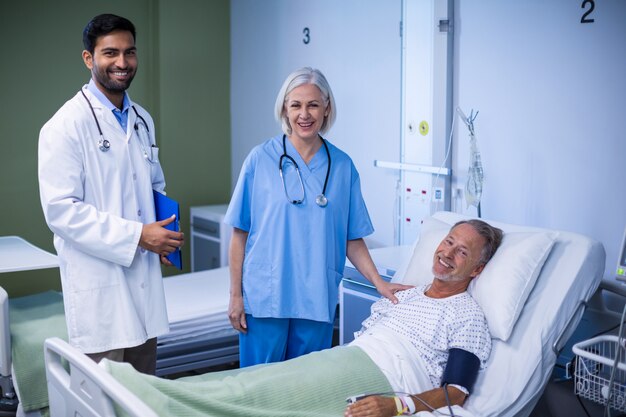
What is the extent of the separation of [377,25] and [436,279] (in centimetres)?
161

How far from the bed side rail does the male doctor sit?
0.22 metres

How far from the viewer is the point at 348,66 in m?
3.65

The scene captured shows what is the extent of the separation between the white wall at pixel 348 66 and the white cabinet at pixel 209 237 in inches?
20.7

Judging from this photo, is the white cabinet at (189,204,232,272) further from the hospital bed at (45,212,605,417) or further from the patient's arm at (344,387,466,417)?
the patient's arm at (344,387,466,417)

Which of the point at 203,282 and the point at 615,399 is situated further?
the point at 203,282

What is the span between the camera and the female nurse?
7.24ft

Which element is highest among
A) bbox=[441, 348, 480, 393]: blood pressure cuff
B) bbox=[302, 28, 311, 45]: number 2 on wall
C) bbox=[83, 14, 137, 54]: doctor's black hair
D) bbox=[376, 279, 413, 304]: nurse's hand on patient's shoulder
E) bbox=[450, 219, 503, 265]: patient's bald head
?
bbox=[302, 28, 311, 45]: number 2 on wall

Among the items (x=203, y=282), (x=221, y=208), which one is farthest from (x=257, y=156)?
(x=221, y=208)

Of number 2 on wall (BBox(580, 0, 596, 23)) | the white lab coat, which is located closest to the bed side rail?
the white lab coat

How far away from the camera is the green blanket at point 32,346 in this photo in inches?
101

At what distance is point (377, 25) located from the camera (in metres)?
3.46

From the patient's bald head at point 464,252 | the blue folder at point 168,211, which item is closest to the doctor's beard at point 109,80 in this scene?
the blue folder at point 168,211

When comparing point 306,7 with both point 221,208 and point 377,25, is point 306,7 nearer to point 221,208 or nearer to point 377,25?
point 377,25

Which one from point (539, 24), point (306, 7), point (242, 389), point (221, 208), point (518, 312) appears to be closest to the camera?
point (242, 389)
